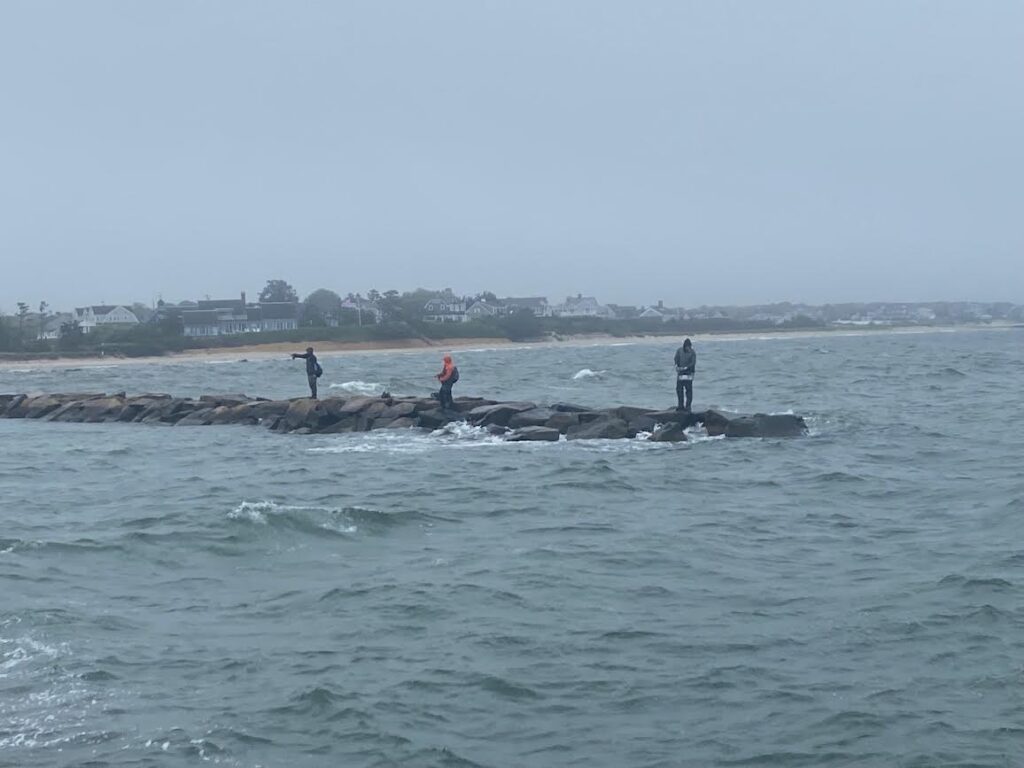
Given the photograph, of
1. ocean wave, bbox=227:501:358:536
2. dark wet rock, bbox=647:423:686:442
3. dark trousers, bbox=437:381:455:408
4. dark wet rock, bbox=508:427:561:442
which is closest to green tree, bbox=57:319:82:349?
dark trousers, bbox=437:381:455:408

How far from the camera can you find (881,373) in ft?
163

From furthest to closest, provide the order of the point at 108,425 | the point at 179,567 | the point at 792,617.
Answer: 1. the point at 108,425
2. the point at 179,567
3. the point at 792,617

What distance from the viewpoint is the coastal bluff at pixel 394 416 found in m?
24.6

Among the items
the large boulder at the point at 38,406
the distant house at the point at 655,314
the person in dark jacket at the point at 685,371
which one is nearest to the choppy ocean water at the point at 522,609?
the person in dark jacket at the point at 685,371

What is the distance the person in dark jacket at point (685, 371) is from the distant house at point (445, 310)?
87826mm

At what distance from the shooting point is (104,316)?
10225cm

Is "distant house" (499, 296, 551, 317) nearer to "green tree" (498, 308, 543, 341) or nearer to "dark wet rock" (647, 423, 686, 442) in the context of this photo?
"green tree" (498, 308, 543, 341)

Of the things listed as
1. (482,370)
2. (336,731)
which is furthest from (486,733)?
(482,370)

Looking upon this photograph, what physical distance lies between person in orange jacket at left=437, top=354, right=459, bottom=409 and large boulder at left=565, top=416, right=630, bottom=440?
125 inches

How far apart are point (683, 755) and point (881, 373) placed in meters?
43.5

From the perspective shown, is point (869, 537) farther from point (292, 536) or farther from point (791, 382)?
point (791, 382)

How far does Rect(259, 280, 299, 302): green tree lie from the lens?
413 feet

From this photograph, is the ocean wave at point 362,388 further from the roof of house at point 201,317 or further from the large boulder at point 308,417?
the roof of house at point 201,317

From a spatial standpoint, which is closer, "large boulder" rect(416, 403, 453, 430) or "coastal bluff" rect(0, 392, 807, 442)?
"coastal bluff" rect(0, 392, 807, 442)
